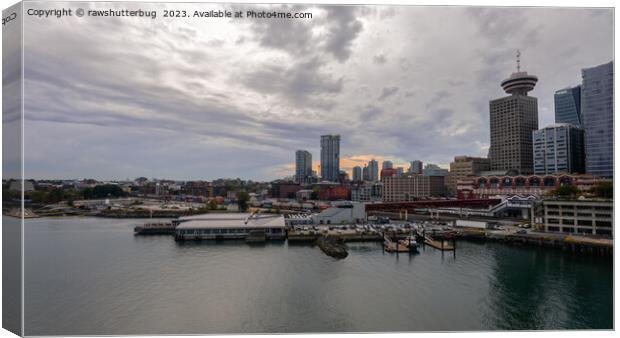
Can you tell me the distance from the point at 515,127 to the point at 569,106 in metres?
7.03

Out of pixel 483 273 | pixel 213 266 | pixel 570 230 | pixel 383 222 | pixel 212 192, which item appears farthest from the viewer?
pixel 212 192

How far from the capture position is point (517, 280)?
6766 millimetres

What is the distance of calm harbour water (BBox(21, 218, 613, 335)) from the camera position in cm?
463

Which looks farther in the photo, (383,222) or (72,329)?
(383,222)

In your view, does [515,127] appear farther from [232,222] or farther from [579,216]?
[232,222]

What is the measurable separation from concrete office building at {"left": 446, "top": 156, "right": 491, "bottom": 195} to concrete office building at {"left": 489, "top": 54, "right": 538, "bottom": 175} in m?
1.22

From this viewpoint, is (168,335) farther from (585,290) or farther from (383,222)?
(383,222)

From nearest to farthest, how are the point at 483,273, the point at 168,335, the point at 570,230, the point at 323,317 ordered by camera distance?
the point at 168,335
the point at 323,317
the point at 483,273
the point at 570,230

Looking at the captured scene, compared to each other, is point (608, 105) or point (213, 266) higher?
point (608, 105)

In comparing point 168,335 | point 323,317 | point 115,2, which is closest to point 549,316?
point 323,317

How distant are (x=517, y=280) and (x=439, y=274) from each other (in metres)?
1.47

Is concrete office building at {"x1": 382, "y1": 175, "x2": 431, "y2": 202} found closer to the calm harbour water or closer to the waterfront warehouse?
the waterfront warehouse

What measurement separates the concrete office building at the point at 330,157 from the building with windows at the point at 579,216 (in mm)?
42793

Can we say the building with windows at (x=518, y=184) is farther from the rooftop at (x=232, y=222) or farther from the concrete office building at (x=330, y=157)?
the concrete office building at (x=330, y=157)
